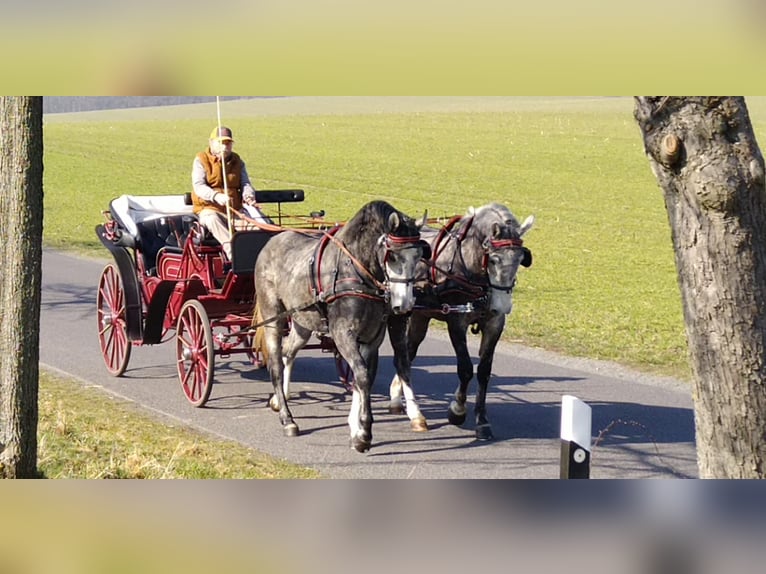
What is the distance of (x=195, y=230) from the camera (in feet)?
34.9

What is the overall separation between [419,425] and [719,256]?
5593 millimetres

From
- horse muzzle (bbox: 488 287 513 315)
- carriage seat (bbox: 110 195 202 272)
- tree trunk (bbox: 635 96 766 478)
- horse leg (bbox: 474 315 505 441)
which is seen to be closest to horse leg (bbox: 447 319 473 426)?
horse leg (bbox: 474 315 505 441)

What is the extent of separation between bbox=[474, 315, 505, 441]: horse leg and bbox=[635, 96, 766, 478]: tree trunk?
16.1 ft

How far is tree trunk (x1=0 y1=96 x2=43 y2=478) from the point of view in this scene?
669 centimetres

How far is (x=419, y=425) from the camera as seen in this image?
957cm

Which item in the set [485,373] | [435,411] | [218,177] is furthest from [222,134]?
[485,373]

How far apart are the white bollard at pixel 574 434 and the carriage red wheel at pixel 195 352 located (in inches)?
266

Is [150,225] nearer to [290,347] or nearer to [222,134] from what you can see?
[222,134]

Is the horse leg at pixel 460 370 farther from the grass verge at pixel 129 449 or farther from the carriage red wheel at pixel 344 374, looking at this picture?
the grass verge at pixel 129 449

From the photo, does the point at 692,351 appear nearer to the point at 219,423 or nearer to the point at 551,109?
the point at 219,423

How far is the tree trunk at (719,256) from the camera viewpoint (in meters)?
4.02

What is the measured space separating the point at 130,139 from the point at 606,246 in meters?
28.4

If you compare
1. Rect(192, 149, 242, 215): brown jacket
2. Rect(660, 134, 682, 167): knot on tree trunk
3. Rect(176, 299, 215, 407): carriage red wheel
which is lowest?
Rect(176, 299, 215, 407): carriage red wheel

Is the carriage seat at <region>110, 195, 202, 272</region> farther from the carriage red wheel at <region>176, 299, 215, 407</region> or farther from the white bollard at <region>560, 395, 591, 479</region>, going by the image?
the white bollard at <region>560, 395, 591, 479</region>
